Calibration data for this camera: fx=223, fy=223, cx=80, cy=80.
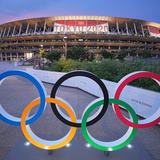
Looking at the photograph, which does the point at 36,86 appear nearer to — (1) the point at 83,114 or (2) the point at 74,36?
(1) the point at 83,114

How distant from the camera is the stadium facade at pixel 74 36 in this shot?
256 ft

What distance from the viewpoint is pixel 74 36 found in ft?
250

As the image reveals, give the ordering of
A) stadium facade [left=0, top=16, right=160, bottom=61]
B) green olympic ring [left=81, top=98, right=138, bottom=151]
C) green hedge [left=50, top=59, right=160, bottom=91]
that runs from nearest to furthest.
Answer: green olympic ring [left=81, top=98, right=138, bottom=151] → green hedge [left=50, top=59, right=160, bottom=91] → stadium facade [left=0, top=16, right=160, bottom=61]

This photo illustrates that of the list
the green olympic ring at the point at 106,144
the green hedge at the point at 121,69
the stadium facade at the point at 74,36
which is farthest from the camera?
the stadium facade at the point at 74,36

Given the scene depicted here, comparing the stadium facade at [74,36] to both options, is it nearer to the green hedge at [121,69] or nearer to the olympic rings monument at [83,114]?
the green hedge at [121,69]

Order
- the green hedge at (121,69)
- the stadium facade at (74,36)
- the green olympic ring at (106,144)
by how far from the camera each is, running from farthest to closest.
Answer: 1. the stadium facade at (74,36)
2. the green hedge at (121,69)
3. the green olympic ring at (106,144)

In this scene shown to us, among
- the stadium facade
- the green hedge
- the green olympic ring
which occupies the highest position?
the stadium facade

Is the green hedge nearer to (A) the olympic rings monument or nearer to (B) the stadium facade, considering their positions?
(A) the olympic rings monument

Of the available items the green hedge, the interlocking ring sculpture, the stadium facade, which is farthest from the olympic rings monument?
the stadium facade

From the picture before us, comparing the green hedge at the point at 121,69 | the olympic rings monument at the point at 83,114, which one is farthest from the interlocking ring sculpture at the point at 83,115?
the green hedge at the point at 121,69

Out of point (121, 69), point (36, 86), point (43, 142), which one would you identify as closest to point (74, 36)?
point (121, 69)

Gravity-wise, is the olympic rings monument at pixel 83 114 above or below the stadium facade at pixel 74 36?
below

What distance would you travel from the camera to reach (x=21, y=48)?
84.2 m

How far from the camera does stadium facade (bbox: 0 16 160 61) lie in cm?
7794
